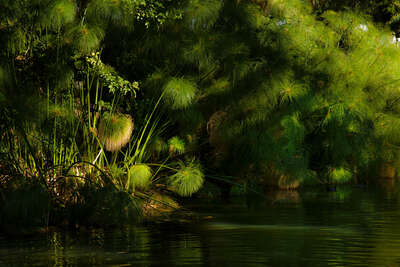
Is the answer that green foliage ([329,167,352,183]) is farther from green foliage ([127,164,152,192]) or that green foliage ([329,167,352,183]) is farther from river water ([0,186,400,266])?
green foliage ([127,164,152,192])

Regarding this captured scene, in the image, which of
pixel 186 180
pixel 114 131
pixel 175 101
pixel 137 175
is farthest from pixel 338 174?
pixel 114 131

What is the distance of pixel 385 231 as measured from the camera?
9555 millimetres

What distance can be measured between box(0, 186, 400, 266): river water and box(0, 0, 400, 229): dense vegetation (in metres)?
0.77

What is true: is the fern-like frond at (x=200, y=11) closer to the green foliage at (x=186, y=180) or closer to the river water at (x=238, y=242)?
the green foliage at (x=186, y=180)

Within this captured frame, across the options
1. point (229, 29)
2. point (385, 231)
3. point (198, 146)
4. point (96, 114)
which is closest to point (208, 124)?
point (198, 146)

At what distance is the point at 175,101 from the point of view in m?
12.3

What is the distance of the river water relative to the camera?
7172 millimetres

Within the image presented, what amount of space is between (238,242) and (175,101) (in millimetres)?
4249

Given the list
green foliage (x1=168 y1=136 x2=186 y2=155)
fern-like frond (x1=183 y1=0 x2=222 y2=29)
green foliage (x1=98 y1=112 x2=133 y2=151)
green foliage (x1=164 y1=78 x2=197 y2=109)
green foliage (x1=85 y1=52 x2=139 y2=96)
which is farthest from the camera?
green foliage (x1=168 y1=136 x2=186 y2=155)

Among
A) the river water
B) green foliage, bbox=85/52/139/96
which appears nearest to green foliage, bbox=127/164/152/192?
the river water

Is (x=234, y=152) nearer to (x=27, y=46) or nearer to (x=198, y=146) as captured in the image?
(x=198, y=146)

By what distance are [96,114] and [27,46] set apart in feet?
4.79

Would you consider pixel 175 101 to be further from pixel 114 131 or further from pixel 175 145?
pixel 175 145

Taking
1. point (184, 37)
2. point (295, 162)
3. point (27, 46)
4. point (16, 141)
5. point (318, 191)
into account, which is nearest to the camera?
point (16, 141)
